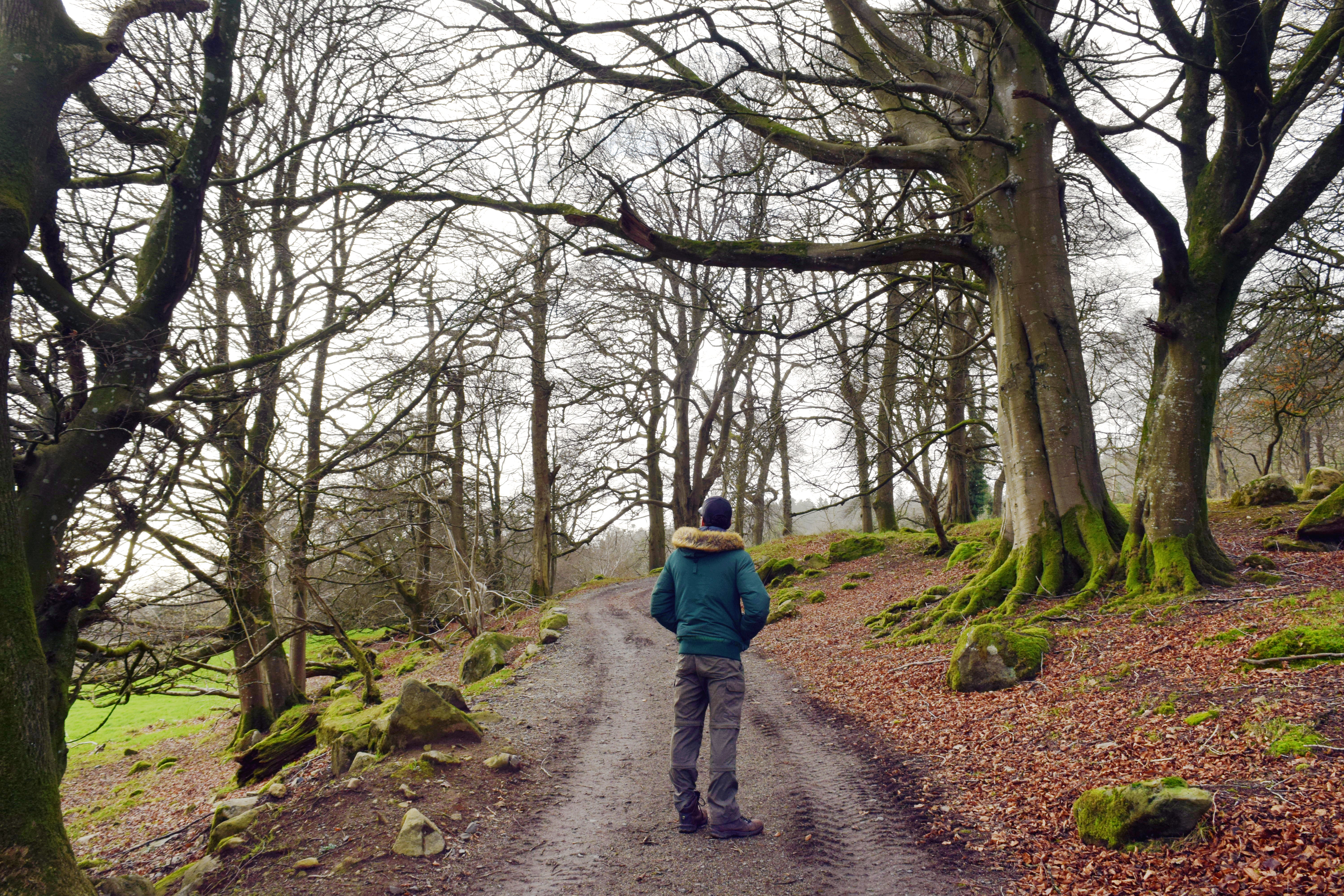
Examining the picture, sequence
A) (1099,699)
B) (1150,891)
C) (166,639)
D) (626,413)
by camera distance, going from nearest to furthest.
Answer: (1150,891)
(1099,699)
(166,639)
(626,413)

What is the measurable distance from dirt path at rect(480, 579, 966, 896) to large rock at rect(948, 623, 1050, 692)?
1220 millimetres

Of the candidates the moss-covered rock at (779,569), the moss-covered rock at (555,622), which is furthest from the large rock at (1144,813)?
the moss-covered rock at (779,569)

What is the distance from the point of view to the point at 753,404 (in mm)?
21000

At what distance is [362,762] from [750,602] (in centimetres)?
318

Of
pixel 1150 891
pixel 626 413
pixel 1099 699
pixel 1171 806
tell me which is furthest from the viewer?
pixel 626 413

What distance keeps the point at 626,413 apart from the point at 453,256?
1244cm

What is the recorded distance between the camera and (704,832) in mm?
3992

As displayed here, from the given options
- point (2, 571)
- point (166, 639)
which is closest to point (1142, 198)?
point (2, 571)

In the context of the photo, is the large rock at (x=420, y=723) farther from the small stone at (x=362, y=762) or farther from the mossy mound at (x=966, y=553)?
the mossy mound at (x=966, y=553)

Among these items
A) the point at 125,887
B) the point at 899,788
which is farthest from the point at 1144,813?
the point at 125,887

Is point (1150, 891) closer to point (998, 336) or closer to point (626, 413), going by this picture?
point (998, 336)

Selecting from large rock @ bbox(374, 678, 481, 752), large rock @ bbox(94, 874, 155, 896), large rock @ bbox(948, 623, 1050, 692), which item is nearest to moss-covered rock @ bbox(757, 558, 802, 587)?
large rock @ bbox(948, 623, 1050, 692)

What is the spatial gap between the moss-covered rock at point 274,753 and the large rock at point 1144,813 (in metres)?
7.56

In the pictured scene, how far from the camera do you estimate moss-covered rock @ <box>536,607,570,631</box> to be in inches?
505
